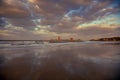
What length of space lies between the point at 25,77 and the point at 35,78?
454mm

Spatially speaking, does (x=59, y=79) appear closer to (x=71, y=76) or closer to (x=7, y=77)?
(x=71, y=76)

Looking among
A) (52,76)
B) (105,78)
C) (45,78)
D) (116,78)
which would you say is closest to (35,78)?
(45,78)

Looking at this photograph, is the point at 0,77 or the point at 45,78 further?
the point at 0,77

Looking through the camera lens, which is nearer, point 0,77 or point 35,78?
point 35,78

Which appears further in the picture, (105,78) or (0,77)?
(0,77)

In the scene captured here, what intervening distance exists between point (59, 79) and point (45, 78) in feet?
1.84

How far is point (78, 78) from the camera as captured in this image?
4.08 metres

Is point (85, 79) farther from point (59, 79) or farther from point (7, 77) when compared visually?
point (7, 77)

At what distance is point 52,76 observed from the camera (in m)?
4.30

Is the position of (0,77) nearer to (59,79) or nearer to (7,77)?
(7,77)

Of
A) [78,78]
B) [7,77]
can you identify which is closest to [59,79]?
[78,78]

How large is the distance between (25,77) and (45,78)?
847 millimetres

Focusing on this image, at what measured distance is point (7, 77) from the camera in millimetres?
4336

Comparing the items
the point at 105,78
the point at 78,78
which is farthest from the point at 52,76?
the point at 105,78
